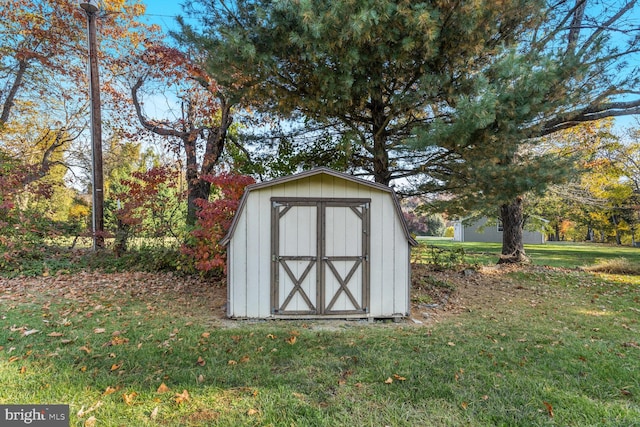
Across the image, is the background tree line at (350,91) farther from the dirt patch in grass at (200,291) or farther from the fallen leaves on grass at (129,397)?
the fallen leaves on grass at (129,397)

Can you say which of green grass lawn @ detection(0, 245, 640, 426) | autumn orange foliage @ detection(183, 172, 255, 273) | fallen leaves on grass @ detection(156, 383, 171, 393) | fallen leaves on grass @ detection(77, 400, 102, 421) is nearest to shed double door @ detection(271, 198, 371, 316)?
green grass lawn @ detection(0, 245, 640, 426)

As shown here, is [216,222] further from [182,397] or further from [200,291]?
[182,397]

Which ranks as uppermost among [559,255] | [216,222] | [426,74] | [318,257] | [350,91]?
[426,74]

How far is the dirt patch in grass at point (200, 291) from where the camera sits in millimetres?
5293

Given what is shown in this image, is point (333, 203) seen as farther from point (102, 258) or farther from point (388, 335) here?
point (102, 258)

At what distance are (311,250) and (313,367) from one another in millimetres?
1861

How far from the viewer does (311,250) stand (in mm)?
4695

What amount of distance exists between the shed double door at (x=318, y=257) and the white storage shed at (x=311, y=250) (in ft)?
0.05

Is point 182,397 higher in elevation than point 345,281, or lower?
lower

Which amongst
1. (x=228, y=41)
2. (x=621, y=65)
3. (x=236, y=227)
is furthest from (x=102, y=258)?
(x=621, y=65)

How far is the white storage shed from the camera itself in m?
4.63

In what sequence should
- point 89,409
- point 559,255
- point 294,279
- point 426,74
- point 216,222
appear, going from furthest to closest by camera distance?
point 559,255
point 216,222
point 426,74
point 294,279
point 89,409

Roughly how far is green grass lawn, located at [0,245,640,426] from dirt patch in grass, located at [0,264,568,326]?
0.19 meters

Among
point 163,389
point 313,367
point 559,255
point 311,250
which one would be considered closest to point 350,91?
point 311,250
